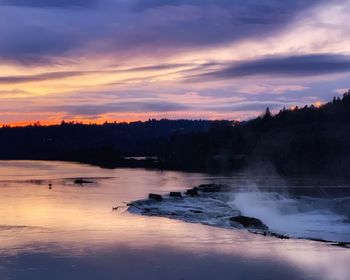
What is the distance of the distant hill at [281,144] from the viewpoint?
10594 centimetres

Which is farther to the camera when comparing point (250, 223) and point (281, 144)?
point (281, 144)

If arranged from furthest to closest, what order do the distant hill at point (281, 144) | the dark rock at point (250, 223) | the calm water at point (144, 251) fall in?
1. the distant hill at point (281, 144)
2. the dark rock at point (250, 223)
3. the calm water at point (144, 251)

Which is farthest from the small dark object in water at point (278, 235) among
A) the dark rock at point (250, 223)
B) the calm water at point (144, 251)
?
the dark rock at point (250, 223)

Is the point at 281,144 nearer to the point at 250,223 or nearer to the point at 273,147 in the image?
the point at 273,147

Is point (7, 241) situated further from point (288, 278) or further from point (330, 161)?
point (330, 161)

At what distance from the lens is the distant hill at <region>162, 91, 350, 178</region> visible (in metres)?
106

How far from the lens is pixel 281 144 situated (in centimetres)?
11988

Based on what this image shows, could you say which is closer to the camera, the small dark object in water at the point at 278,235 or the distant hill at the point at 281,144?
the small dark object in water at the point at 278,235

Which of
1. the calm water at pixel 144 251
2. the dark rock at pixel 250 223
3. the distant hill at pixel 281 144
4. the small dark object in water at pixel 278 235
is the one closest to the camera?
the calm water at pixel 144 251

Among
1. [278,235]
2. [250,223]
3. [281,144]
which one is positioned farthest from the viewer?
[281,144]

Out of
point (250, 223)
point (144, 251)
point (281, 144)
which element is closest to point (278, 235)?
point (250, 223)

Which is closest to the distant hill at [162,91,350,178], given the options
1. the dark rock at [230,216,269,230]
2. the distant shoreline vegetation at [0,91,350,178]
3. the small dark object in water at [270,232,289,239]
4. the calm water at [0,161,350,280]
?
the distant shoreline vegetation at [0,91,350,178]

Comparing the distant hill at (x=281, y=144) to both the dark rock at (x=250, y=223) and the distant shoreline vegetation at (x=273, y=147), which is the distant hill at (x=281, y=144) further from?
the dark rock at (x=250, y=223)

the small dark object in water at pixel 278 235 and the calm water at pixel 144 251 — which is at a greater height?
the calm water at pixel 144 251
